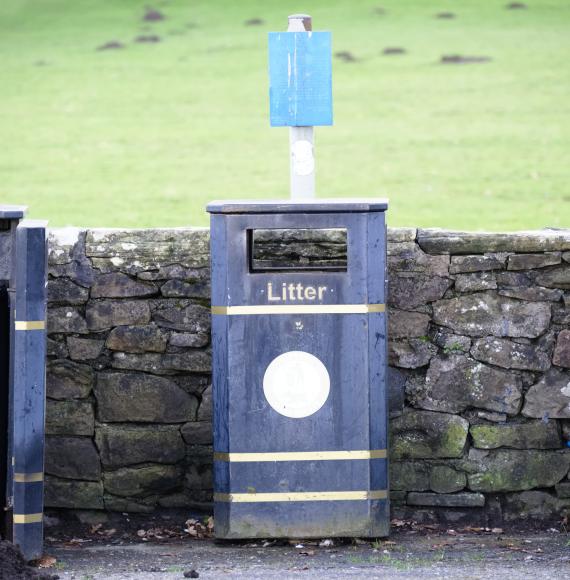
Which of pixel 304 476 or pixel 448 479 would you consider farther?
A: pixel 448 479

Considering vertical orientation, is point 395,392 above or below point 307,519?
above

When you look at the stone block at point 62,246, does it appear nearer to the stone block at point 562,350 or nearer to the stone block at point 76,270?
the stone block at point 76,270

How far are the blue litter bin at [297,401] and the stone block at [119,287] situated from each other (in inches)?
26.9

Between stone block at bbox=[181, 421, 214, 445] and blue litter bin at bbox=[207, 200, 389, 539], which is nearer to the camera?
blue litter bin at bbox=[207, 200, 389, 539]

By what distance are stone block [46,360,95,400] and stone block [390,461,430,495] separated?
1.62 metres

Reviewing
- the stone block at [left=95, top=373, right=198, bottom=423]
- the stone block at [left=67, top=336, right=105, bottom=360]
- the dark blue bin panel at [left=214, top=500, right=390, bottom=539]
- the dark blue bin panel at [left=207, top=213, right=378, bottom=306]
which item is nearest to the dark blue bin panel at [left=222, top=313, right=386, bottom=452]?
the dark blue bin panel at [left=207, top=213, right=378, bottom=306]

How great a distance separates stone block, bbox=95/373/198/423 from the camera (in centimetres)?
587

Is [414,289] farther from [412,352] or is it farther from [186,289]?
[186,289]

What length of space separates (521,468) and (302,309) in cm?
150

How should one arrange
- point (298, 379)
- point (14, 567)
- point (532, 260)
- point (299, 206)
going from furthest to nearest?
point (532, 260), point (298, 379), point (299, 206), point (14, 567)

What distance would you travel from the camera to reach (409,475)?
5.88 meters

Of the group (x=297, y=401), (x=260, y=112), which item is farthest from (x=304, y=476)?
(x=260, y=112)

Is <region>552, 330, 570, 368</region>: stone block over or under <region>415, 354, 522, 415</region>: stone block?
over

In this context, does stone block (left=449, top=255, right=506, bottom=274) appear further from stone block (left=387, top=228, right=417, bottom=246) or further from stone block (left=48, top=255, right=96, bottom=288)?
stone block (left=48, top=255, right=96, bottom=288)
